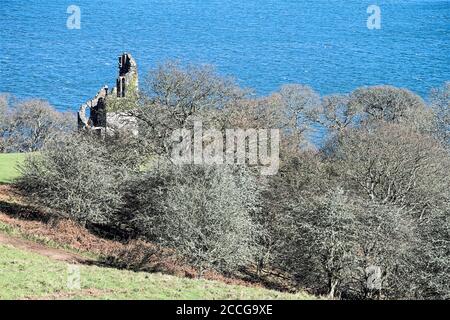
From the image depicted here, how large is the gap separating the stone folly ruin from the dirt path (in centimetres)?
1537

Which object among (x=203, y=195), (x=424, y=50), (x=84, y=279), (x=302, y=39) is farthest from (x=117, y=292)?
(x=302, y=39)

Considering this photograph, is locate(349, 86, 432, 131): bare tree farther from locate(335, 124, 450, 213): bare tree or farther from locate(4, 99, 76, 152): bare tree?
locate(4, 99, 76, 152): bare tree

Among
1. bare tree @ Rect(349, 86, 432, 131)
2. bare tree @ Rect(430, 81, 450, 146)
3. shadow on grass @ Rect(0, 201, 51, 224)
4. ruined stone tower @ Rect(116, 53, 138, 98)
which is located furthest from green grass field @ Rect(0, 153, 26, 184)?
bare tree @ Rect(430, 81, 450, 146)

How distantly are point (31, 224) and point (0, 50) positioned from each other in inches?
6189

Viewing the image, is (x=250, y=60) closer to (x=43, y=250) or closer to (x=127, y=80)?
(x=127, y=80)

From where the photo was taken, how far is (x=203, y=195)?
109ft

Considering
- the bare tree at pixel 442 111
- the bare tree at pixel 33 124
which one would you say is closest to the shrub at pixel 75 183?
the bare tree at pixel 442 111

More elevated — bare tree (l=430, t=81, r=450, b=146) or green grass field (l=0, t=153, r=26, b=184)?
bare tree (l=430, t=81, r=450, b=146)

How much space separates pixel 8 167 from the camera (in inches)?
2143

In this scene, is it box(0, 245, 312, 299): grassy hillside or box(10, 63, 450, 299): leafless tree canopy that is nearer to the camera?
box(0, 245, 312, 299): grassy hillside

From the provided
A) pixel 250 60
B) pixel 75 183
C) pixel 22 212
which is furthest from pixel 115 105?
pixel 250 60

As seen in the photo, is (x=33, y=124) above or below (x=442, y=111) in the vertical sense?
above

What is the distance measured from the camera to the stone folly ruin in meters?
51.6

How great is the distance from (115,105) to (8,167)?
33.5 feet
